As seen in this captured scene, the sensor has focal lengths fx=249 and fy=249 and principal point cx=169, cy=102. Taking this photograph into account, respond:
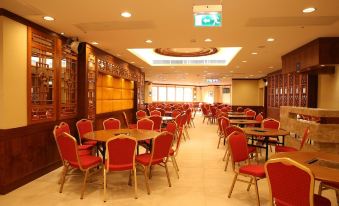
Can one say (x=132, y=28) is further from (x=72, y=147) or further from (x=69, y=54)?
(x=72, y=147)

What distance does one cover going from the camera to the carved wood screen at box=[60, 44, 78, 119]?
17.7 ft

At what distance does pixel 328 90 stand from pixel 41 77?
7624 millimetres

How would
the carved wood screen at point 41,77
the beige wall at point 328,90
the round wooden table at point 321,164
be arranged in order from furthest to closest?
the beige wall at point 328,90 → the carved wood screen at point 41,77 → the round wooden table at point 321,164

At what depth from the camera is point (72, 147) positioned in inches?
137

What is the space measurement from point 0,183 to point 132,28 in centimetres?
344

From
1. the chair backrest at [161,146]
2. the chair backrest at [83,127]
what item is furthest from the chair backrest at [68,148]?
the chair backrest at [83,127]

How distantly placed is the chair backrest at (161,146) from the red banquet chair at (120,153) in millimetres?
342

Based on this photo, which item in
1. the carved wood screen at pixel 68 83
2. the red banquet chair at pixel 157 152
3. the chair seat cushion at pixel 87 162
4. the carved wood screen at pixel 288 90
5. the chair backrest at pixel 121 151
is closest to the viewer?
the chair backrest at pixel 121 151

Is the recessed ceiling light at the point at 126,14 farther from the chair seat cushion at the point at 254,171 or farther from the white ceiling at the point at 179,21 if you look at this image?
the chair seat cushion at the point at 254,171

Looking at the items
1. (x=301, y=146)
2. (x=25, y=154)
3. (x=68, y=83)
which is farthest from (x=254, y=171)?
(x=68, y=83)

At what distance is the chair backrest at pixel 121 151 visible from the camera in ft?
11.0

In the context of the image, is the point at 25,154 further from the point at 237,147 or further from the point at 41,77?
the point at 237,147

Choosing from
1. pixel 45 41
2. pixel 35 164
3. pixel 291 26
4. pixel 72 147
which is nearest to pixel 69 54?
pixel 45 41

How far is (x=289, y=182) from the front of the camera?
2.17 metres
